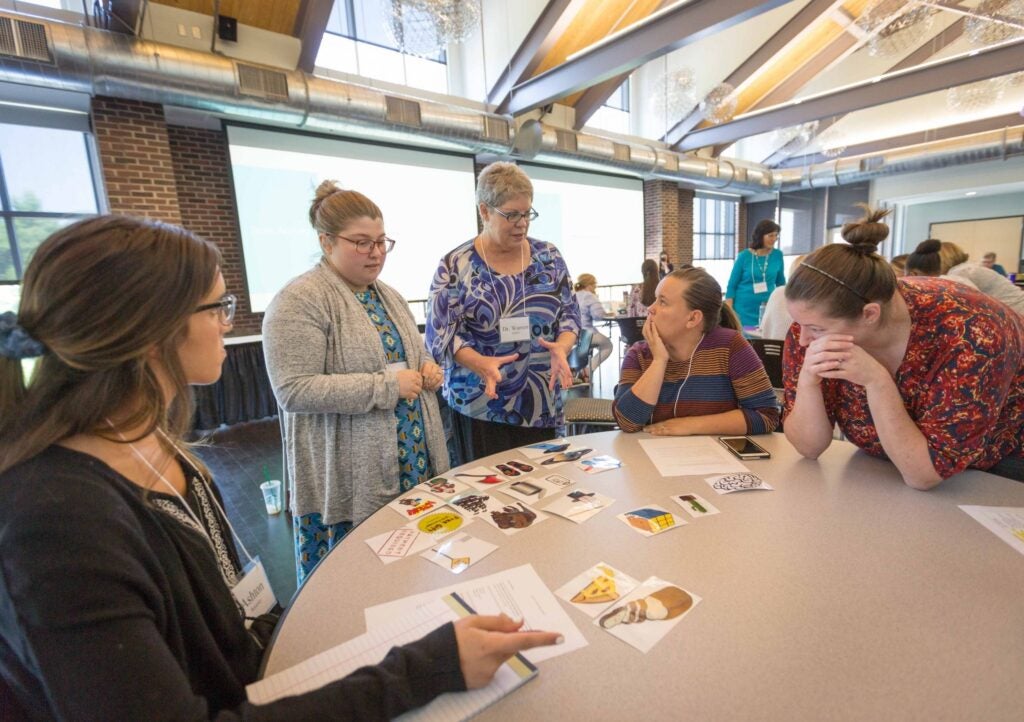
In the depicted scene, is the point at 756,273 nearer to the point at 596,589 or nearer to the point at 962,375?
the point at 962,375

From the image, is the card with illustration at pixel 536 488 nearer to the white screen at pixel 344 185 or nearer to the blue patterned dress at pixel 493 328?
the blue patterned dress at pixel 493 328

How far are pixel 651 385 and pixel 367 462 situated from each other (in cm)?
93

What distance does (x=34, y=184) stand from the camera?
466 cm

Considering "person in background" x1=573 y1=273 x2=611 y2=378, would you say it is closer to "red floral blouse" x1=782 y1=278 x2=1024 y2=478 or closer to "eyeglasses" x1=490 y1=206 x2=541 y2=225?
"eyeglasses" x1=490 y1=206 x2=541 y2=225

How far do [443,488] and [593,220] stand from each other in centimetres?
804

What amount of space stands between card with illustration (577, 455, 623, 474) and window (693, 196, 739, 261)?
35.0 ft

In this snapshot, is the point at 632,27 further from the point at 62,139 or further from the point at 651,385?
the point at 62,139

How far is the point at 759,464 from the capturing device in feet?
4.63

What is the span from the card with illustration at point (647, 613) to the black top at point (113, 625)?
0.28m

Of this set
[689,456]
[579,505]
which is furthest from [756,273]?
[579,505]

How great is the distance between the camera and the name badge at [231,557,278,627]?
89cm

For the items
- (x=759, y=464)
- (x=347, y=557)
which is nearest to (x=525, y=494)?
(x=347, y=557)

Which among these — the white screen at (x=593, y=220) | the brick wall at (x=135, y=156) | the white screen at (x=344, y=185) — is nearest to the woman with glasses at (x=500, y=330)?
the white screen at (x=344, y=185)

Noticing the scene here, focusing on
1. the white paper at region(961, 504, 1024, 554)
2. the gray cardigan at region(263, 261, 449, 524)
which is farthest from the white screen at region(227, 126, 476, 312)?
the white paper at region(961, 504, 1024, 554)
